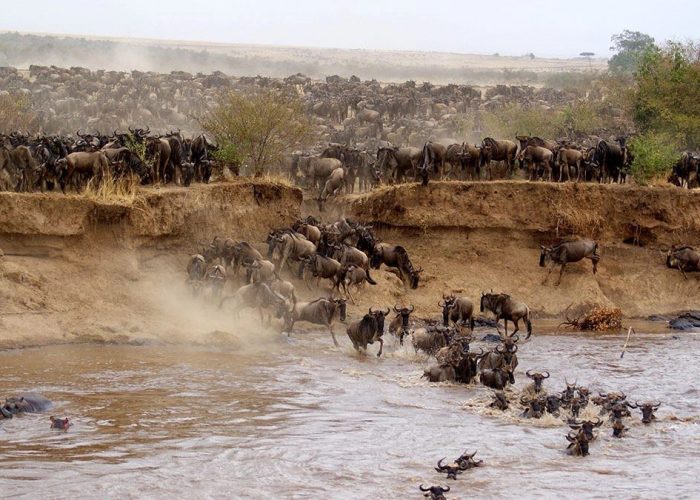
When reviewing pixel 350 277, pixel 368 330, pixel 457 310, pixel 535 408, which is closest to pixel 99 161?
pixel 350 277

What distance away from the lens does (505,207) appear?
2728cm

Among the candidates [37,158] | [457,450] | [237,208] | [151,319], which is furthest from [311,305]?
[457,450]

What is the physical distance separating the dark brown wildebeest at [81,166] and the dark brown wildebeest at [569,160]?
35.6 feet

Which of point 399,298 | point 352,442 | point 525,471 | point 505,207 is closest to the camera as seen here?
point 525,471

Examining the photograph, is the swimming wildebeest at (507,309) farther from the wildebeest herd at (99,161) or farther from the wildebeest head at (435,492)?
the wildebeest head at (435,492)

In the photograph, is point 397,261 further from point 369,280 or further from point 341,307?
point 341,307

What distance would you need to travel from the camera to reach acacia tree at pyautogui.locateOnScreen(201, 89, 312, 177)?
26922 millimetres

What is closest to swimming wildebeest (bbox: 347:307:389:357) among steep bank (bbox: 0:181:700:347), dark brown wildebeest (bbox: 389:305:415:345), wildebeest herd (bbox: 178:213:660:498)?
wildebeest herd (bbox: 178:213:660:498)

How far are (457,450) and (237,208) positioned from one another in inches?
457

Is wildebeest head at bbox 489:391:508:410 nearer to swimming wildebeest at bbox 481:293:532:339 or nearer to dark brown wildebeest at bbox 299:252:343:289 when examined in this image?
swimming wildebeest at bbox 481:293:532:339

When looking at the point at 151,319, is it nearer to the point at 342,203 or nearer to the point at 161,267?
the point at 161,267

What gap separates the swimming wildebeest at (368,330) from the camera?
1993 cm

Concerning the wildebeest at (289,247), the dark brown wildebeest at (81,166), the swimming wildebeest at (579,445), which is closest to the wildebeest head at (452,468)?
the swimming wildebeest at (579,445)

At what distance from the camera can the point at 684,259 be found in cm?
2670
